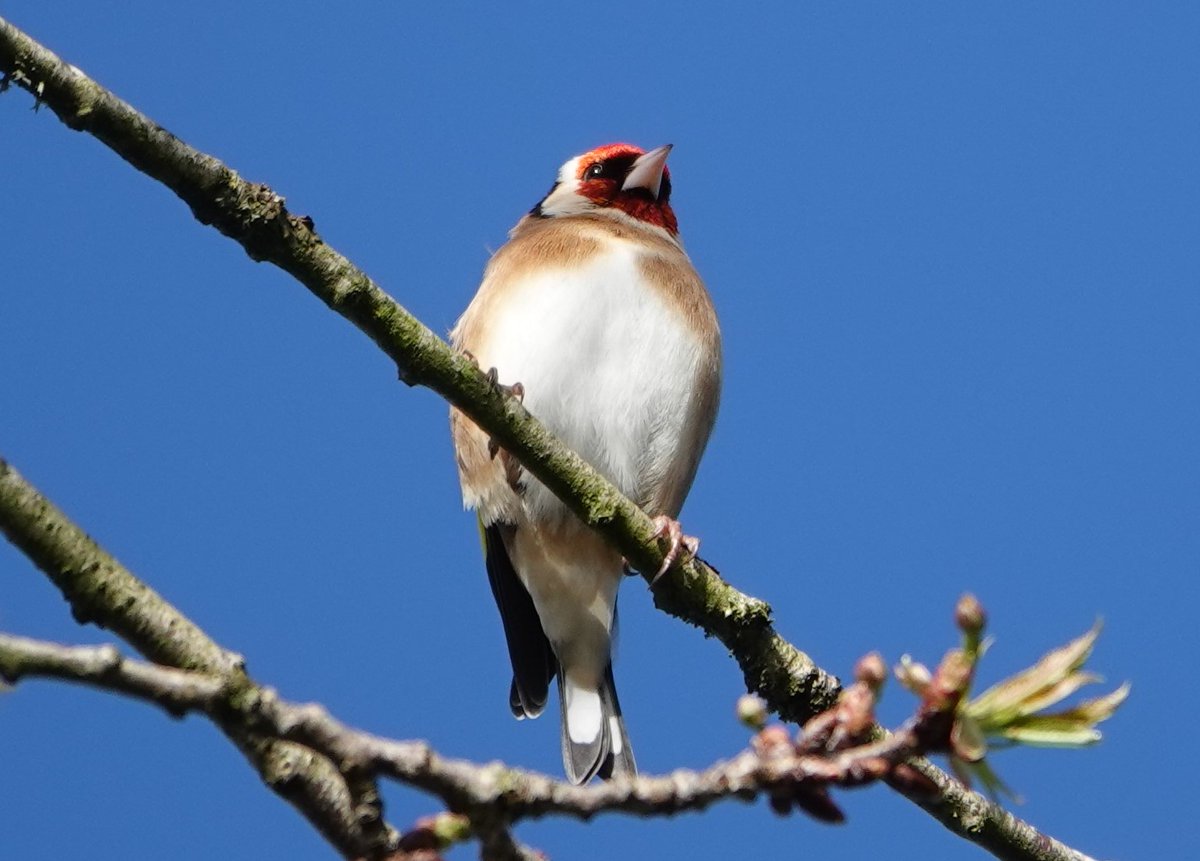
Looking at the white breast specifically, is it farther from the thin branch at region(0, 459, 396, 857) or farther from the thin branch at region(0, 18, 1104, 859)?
the thin branch at region(0, 459, 396, 857)

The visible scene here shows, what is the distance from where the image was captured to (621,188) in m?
6.89

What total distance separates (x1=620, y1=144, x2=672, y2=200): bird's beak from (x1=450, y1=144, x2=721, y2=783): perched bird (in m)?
1.33

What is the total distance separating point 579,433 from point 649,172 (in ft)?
6.42

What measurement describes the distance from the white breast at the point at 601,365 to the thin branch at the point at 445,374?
129cm

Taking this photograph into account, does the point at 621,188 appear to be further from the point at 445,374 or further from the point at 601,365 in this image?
the point at 445,374

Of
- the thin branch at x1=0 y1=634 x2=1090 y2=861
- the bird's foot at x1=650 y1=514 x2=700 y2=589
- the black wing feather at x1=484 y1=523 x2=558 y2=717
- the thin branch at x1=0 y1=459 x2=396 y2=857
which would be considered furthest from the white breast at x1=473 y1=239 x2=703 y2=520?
the thin branch at x1=0 y1=634 x2=1090 y2=861

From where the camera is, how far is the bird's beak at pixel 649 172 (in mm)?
6793

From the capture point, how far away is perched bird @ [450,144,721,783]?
204 inches

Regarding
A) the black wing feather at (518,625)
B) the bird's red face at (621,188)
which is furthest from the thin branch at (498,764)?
the bird's red face at (621,188)

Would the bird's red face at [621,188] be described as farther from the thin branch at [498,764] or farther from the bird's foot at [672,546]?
the thin branch at [498,764]

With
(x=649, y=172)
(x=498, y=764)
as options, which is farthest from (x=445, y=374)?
(x=649, y=172)

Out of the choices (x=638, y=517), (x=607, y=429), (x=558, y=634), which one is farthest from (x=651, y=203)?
(x=638, y=517)

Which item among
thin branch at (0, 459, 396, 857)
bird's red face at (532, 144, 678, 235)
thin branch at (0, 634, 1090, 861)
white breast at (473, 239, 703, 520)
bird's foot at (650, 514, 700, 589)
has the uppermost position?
bird's red face at (532, 144, 678, 235)

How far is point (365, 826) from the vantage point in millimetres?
1944
